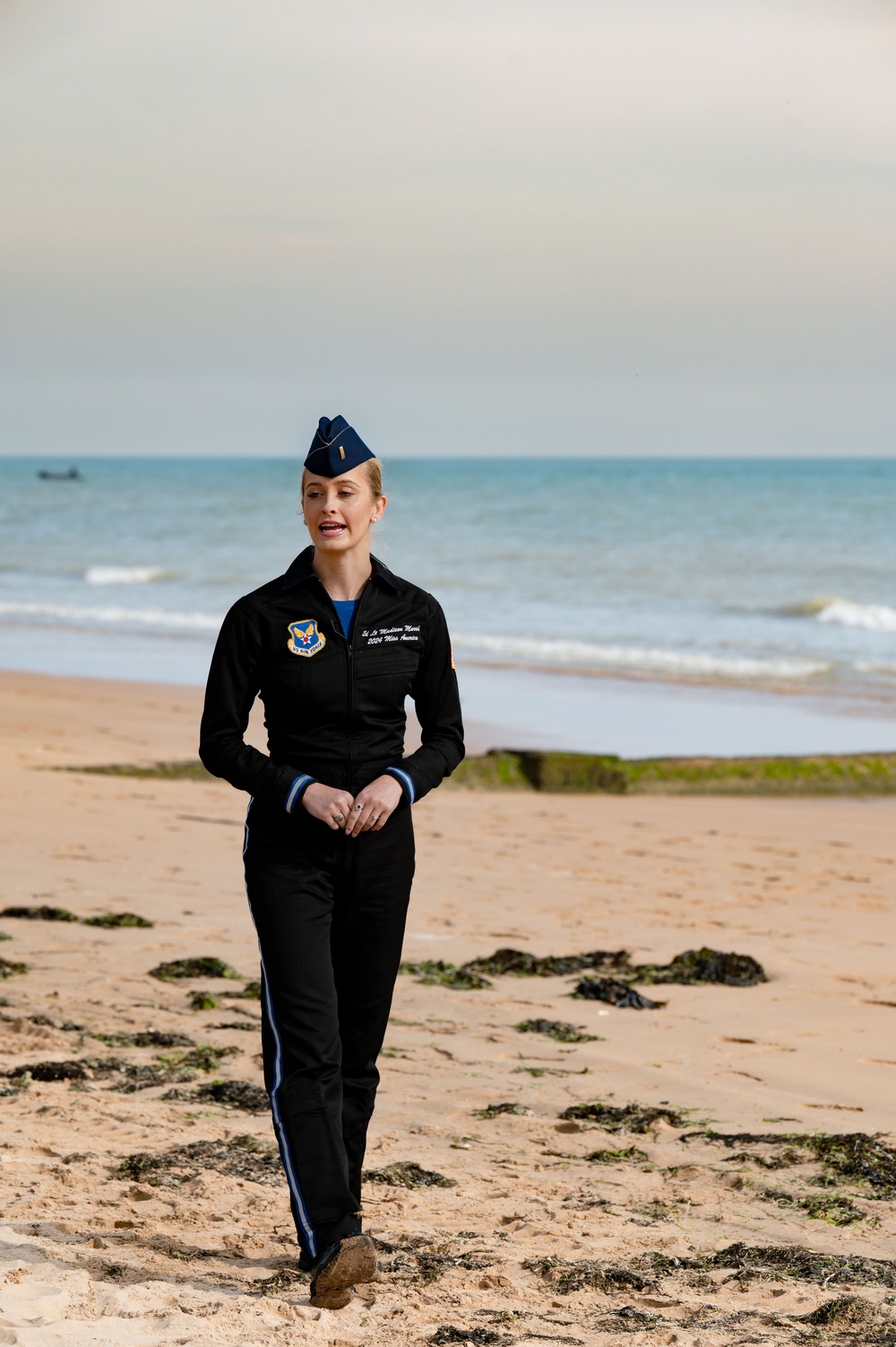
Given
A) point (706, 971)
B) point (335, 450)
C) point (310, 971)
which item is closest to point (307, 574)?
point (335, 450)

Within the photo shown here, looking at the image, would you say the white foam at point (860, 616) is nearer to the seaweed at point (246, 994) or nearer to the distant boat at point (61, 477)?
the seaweed at point (246, 994)

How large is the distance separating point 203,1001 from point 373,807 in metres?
3.06

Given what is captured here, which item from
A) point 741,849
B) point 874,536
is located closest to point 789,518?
point 874,536

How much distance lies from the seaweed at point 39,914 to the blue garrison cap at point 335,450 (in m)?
4.42

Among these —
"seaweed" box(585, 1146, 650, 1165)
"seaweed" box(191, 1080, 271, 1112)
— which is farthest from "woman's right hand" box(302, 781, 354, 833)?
"seaweed" box(191, 1080, 271, 1112)

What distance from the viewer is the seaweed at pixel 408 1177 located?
171 inches

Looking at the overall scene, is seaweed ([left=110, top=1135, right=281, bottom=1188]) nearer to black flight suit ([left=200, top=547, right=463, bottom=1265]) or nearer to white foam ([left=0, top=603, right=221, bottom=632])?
black flight suit ([left=200, top=547, right=463, bottom=1265])

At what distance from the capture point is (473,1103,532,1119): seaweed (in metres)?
5.02

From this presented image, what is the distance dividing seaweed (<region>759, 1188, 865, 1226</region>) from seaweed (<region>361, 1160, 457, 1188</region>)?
0.96 meters

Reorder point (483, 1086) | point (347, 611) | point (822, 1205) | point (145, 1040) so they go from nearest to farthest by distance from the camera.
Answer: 1. point (347, 611)
2. point (822, 1205)
3. point (483, 1086)
4. point (145, 1040)

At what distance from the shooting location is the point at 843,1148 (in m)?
4.70

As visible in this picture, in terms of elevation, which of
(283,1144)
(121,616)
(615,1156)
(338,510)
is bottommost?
(615,1156)

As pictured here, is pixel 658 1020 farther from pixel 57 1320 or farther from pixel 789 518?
pixel 789 518

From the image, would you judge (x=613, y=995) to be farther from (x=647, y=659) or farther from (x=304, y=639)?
(x=647, y=659)
